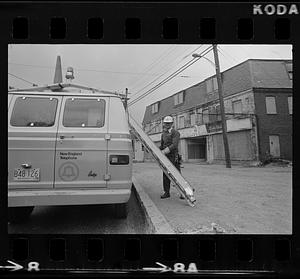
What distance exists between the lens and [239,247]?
1.63 meters

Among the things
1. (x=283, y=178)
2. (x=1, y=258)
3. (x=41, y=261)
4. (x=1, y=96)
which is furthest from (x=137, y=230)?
(x=1, y=96)

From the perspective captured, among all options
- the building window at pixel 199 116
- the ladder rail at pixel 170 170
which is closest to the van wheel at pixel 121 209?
the ladder rail at pixel 170 170

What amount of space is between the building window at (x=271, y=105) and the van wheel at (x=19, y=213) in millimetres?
1817

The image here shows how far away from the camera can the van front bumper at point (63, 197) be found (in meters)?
1.74

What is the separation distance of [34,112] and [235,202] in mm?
1621

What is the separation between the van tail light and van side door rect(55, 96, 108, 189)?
5 cm

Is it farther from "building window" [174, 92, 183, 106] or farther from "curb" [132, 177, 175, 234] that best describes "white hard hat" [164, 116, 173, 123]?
"curb" [132, 177, 175, 234]

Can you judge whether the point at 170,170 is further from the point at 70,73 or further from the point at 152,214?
the point at 70,73

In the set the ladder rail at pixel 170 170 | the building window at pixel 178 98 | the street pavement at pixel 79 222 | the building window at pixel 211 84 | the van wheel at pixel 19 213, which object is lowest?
the street pavement at pixel 79 222

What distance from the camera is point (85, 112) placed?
204 centimetres

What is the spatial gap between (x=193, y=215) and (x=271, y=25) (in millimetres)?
1322

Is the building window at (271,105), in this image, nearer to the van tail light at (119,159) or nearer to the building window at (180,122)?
the building window at (180,122)

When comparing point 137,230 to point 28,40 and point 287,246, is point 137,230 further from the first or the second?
point 28,40

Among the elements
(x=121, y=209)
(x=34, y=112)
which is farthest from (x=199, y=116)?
(x=34, y=112)
